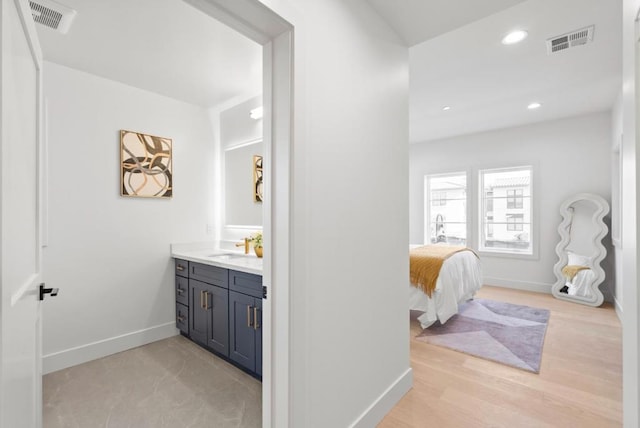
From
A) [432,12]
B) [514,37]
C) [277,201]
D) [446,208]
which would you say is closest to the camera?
[277,201]

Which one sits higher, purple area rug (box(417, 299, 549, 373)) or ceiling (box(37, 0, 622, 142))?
ceiling (box(37, 0, 622, 142))

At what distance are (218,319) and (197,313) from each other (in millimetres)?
408

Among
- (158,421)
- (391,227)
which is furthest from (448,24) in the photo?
(158,421)

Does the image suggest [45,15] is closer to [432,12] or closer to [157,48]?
[157,48]

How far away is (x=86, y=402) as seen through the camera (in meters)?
2.02

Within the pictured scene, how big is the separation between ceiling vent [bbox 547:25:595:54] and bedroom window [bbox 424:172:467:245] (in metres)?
3.07

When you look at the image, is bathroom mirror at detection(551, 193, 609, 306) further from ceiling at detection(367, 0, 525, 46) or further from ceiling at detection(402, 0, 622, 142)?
ceiling at detection(367, 0, 525, 46)

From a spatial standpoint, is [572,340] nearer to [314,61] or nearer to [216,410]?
[216,410]

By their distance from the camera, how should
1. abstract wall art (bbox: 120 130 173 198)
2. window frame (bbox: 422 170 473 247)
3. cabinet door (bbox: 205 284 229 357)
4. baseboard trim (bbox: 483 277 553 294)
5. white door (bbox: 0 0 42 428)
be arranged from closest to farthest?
white door (bbox: 0 0 42 428) → cabinet door (bbox: 205 284 229 357) → abstract wall art (bbox: 120 130 173 198) → baseboard trim (bbox: 483 277 553 294) → window frame (bbox: 422 170 473 247)

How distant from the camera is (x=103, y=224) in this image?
2756mm

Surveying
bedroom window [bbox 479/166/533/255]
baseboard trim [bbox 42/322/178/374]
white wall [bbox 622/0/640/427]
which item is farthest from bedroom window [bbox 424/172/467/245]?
baseboard trim [bbox 42/322/178/374]

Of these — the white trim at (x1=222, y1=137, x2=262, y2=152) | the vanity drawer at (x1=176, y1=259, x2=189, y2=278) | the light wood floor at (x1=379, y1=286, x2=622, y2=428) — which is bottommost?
the light wood floor at (x1=379, y1=286, x2=622, y2=428)

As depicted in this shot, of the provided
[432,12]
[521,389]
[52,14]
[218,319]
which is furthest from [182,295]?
[432,12]

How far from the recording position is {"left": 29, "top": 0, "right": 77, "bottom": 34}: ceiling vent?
1.79 m
